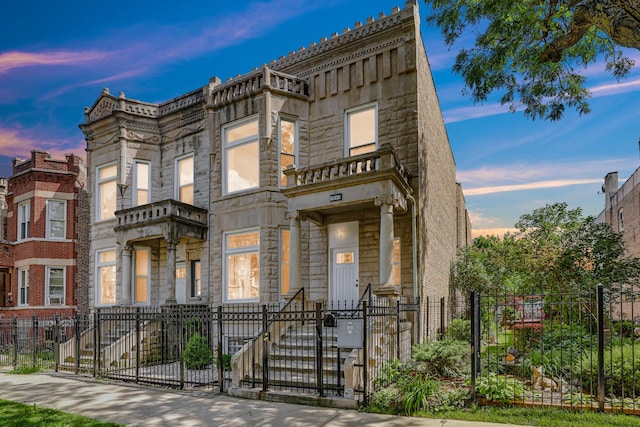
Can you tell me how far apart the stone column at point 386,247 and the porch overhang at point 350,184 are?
0.46ft

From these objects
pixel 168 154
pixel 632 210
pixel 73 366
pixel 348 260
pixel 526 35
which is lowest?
pixel 73 366

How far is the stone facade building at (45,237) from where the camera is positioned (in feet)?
82.4

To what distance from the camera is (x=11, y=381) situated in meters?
13.3

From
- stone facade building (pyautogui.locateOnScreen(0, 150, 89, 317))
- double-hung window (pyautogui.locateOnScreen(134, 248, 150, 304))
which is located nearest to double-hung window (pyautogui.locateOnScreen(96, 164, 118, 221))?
double-hung window (pyautogui.locateOnScreen(134, 248, 150, 304))

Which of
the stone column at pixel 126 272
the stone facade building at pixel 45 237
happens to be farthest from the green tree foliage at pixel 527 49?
the stone facade building at pixel 45 237

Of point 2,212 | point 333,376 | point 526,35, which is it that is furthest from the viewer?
point 2,212

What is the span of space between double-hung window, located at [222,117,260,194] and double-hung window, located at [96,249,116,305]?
285 inches

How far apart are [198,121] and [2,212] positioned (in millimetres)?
16506

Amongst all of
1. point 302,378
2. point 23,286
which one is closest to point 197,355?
point 302,378

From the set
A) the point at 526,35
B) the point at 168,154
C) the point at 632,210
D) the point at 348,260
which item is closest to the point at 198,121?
the point at 168,154

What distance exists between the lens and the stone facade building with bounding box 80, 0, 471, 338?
14375 millimetres

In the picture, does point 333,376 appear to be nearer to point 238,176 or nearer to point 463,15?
point 238,176

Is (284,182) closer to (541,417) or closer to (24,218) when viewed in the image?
(541,417)

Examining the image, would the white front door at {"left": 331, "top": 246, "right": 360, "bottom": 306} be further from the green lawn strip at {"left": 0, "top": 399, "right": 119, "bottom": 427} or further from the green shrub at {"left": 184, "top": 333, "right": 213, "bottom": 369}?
the green lawn strip at {"left": 0, "top": 399, "right": 119, "bottom": 427}
